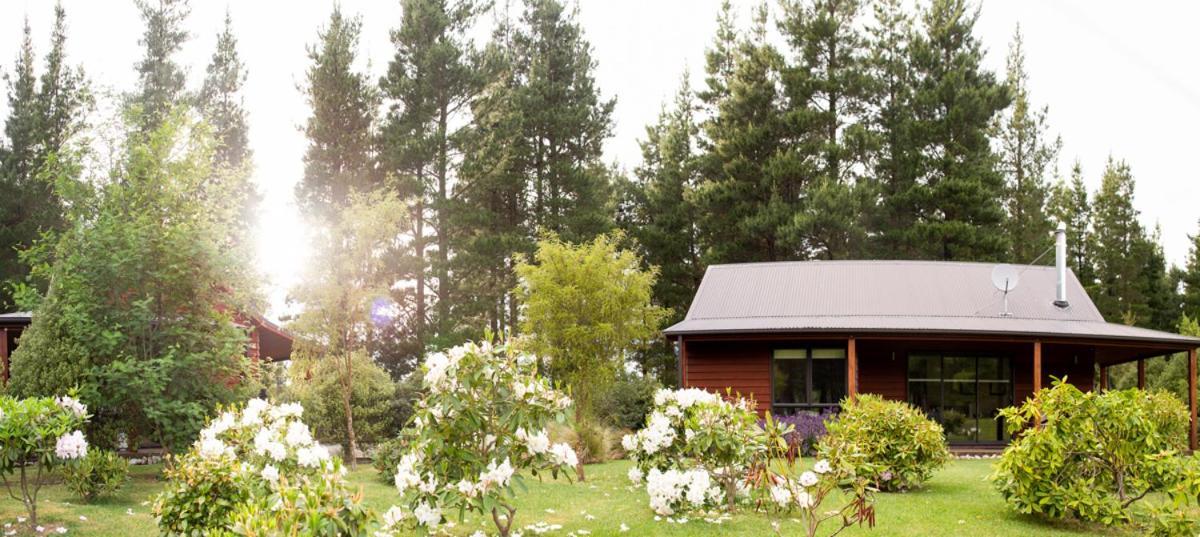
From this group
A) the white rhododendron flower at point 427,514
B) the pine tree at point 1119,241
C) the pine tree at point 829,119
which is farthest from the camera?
the pine tree at point 1119,241

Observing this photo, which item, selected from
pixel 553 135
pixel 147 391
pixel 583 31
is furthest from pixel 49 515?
pixel 583 31

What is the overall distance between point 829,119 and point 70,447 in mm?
25964

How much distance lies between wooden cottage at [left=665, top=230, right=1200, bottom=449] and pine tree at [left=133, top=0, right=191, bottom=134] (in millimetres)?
24279

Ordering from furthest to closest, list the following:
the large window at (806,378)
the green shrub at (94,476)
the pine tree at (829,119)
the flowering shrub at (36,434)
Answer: the pine tree at (829,119) → the large window at (806,378) → the green shrub at (94,476) → the flowering shrub at (36,434)

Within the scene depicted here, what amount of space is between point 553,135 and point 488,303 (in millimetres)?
6198

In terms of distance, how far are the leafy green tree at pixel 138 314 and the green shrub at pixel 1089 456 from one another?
10131 mm

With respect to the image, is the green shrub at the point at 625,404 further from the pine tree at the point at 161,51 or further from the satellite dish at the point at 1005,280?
the pine tree at the point at 161,51

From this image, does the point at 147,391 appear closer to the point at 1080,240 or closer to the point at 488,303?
the point at 488,303

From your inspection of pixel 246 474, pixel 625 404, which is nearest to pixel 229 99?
pixel 625 404

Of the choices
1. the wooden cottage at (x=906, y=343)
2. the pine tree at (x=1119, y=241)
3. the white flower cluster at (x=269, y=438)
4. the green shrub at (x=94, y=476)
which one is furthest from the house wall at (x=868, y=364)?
the pine tree at (x=1119, y=241)

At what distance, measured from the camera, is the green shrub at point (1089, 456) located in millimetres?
8305

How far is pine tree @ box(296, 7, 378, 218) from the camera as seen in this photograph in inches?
1206

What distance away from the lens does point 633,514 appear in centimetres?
938

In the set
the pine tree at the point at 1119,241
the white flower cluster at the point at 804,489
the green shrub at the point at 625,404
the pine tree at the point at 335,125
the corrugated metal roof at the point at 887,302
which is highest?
the pine tree at the point at 335,125
